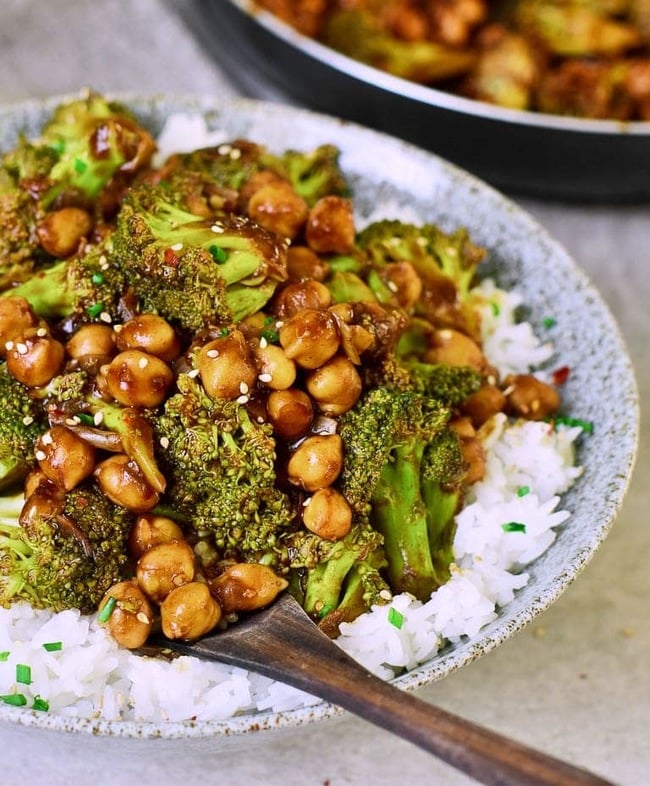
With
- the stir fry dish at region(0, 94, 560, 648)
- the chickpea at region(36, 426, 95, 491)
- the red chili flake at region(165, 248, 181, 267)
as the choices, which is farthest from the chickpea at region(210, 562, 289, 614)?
the red chili flake at region(165, 248, 181, 267)

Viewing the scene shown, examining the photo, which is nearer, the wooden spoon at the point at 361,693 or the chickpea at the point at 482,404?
the wooden spoon at the point at 361,693

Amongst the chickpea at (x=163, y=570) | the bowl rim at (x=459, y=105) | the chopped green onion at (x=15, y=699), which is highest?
the bowl rim at (x=459, y=105)

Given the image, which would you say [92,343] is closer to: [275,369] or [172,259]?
[172,259]

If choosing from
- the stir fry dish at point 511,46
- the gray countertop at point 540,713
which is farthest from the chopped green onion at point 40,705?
the stir fry dish at point 511,46

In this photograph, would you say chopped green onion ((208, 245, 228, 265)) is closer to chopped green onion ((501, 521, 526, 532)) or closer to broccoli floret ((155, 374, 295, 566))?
broccoli floret ((155, 374, 295, 566))

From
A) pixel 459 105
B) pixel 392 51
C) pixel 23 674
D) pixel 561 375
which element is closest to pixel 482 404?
pixel 561 375

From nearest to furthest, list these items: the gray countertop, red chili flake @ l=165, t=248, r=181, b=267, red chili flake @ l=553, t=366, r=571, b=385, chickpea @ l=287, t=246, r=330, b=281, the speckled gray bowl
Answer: the speckled gray bowl
red chili flake @ l=165, t=248, r=181, b=267
the gray countertop
chickpea @ l=287, t=246, r=330, b=281
red chili flake @ l=553, t=366, r=571, b=385

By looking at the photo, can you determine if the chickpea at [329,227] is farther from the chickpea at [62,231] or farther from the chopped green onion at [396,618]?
the chopped green onion at [396,618]

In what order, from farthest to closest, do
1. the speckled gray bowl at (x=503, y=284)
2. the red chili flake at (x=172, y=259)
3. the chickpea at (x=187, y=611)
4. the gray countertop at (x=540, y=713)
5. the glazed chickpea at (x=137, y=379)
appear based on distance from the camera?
the gray countertop at (x=540, y=713), the red chili flake at (x=172, y=259), the glazed chickpea at (x=137, y=379), the chickpea at (x=187, y=611), the speckled gray bowl at (x=503, y=284)
